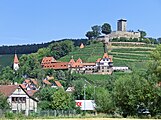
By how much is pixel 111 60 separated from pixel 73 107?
117057 mm

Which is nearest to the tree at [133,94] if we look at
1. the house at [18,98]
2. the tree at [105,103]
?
the tree at [105,103]

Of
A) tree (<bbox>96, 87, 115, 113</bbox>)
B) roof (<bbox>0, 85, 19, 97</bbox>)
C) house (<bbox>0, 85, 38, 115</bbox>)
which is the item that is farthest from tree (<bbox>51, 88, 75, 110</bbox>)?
tree (<bbox>96, 87, 115, 113</bbox>)

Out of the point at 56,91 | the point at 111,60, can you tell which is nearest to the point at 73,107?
the point at 56,91

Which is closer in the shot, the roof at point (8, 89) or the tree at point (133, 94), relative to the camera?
the tree at point (133, 94)

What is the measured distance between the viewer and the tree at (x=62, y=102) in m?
85.9

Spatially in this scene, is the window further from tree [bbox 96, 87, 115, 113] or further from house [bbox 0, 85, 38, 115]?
tree [bbox 96, 87, 115, 113]

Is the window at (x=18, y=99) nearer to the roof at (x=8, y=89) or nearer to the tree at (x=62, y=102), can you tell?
the roof at (x=8, y=89)

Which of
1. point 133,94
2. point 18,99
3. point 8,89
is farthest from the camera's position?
point 8,89

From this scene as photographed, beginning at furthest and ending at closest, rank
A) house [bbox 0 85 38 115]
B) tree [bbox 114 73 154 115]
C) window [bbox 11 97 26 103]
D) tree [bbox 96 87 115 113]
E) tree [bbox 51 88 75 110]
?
window [bbox 11 97 26 103], house [bbox 0 85 38 115], tree [bbox 51 88 75 110], tree [bbox 96 87 115 113], tree [bbox 114 73 154 115]

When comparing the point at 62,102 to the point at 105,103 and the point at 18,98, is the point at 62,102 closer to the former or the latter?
the point at 18,98

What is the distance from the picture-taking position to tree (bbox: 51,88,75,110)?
282 ft

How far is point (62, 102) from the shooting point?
87.7 meters

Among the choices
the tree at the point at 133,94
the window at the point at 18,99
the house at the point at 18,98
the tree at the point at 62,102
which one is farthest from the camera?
the window at the point at 18,99

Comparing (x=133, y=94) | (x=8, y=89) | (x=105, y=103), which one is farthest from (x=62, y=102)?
(x=133, y=94)
